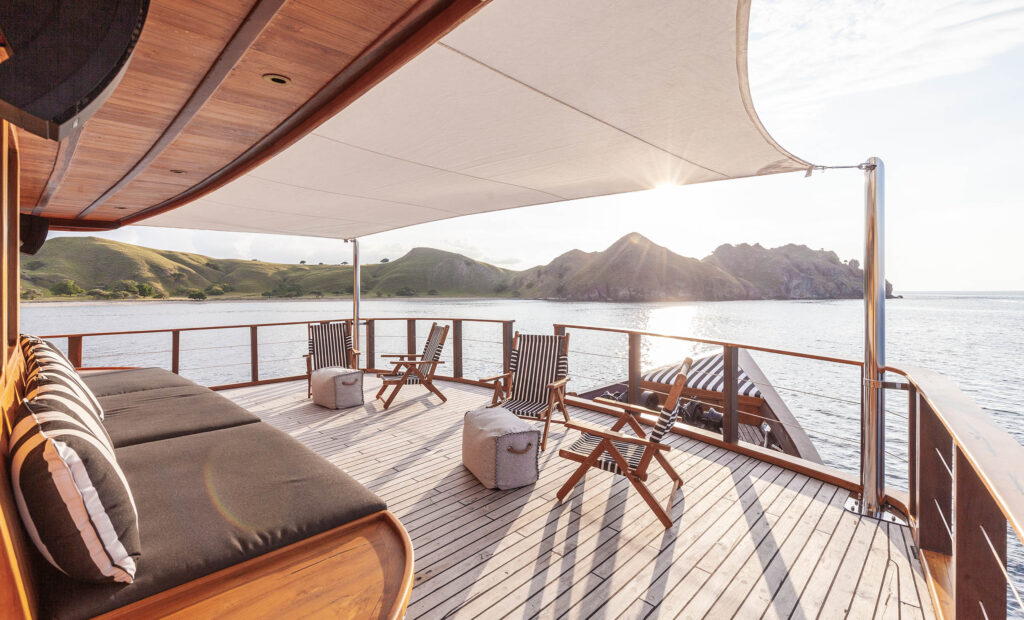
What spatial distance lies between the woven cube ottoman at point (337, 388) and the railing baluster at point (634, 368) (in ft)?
9.13

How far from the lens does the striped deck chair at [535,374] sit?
390cm

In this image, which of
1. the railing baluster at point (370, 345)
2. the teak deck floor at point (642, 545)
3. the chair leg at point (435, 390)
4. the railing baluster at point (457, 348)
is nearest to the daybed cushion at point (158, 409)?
the teak deck floor at point (642, 545)

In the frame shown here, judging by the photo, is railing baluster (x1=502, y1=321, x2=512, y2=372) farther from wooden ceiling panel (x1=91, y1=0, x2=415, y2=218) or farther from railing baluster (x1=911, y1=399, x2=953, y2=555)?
railing baluster (x1=911, y1=399, x2=953, y2=555)

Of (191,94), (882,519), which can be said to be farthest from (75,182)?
(882,519)

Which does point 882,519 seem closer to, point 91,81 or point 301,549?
point 301,549

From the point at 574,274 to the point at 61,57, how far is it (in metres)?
40.3

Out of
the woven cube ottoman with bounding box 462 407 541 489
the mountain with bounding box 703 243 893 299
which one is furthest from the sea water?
the woven cube ottoman with bounding box 462 407 541 489

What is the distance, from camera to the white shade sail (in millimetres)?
1442

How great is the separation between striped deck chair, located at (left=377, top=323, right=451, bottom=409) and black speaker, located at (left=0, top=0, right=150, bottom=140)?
412 cm

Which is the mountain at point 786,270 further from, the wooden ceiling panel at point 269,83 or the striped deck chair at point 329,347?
the wooden ceiling panel at point 269,83

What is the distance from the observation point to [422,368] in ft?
17.3

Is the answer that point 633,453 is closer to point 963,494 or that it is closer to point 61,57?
point 963,494

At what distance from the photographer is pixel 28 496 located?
0.96 meters

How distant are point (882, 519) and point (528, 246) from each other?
33.5m
